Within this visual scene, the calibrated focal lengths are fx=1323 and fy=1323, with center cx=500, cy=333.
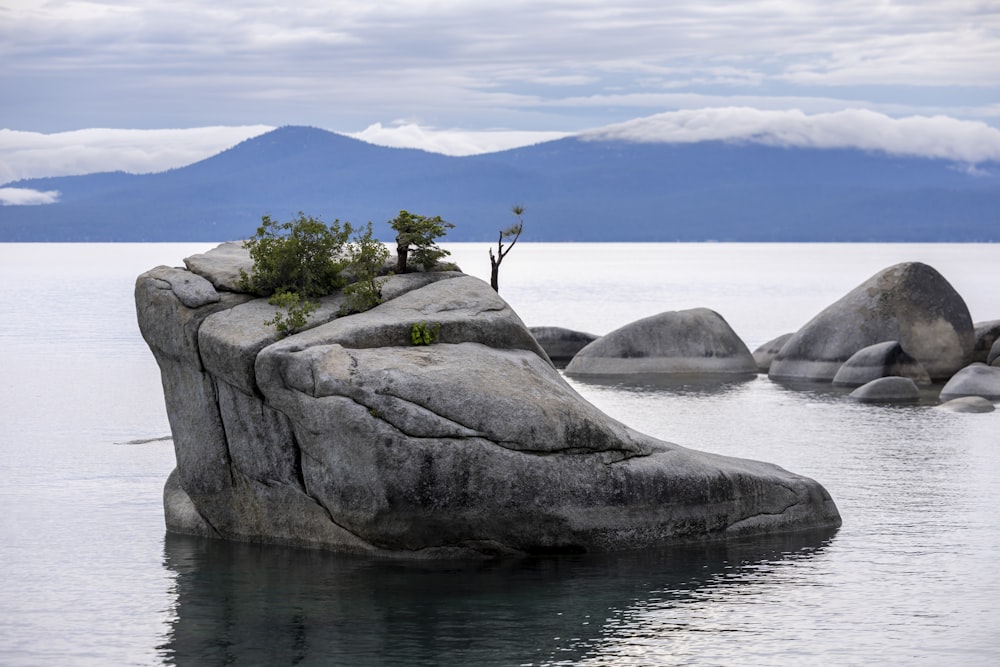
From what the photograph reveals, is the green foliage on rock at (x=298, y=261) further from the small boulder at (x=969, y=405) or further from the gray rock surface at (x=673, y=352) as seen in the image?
the gray rock surface at (x=673, y=352)

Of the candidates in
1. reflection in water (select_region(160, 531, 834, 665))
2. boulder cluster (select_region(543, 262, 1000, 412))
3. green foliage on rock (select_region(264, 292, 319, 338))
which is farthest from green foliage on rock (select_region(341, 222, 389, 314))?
boulder cluster (select_region(543, 262, 1000, 412))

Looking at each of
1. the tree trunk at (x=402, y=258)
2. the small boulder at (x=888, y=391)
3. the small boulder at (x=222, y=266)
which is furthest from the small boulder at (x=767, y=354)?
the small boulder at (x=222, y=266)

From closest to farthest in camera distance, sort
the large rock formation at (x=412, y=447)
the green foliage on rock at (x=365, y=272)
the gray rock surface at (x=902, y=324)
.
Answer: the large rock formation at (x=412, y=447) < the green foliage on rock at (x=365, y=272) < the gray rock surface at (x=902, y=324)

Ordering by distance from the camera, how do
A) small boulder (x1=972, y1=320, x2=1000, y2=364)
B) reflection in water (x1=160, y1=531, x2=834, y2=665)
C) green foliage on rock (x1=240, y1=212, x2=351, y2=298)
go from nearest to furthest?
reflection in water (x1=160, y1=531, x2=834, y2=665) → green foliage on rock (x1=240, y1=212, x2=351, y2=298) → small boulder (x1=972, y1=320, x2=1000, y2=364)

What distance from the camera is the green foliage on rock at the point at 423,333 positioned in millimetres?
22672

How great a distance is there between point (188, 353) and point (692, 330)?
32471 mm

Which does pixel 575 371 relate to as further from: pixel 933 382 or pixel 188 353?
pixel 188 353

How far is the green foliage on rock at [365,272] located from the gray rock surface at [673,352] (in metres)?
27.7

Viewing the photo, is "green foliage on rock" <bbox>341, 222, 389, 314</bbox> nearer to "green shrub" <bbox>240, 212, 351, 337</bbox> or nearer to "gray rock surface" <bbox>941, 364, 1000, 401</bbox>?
"green shrub" <bbox>240, 212, 351, 337</bbox>

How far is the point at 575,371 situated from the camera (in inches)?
2098

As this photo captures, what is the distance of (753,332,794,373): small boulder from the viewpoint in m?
54.2

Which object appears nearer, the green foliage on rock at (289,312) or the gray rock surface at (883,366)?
the green foliage on rock at (289,312)

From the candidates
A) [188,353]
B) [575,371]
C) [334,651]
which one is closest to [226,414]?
[188,353]

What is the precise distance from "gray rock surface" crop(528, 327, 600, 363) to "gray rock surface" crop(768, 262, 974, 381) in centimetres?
1159
